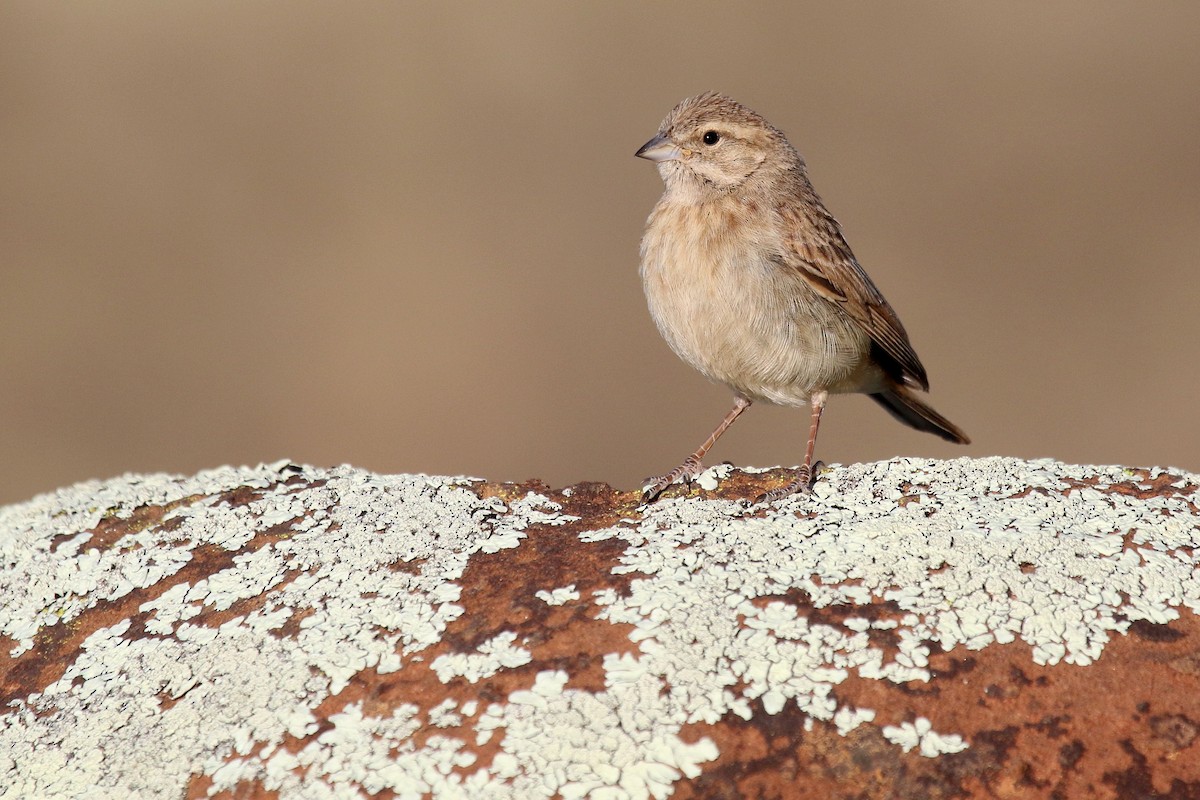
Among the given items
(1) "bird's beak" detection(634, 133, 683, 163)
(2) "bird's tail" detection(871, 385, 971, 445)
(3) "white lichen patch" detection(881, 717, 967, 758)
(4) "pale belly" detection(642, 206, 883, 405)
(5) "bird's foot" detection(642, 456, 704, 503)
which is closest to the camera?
(3) "white lichen patch" detection(881, 717, 967, 758)

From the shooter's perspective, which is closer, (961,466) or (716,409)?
(961,466)

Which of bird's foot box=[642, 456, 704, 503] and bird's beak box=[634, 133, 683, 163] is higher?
bird's beak box=[634, 133, 683, 163]

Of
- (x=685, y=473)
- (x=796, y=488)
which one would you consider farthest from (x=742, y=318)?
(x=796, y=488)

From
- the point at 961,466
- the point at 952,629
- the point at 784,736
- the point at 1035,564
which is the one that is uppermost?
the point at 961,466

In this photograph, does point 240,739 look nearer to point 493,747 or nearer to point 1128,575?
point 493,747

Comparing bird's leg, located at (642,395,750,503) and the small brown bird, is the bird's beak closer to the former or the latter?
the small brown bird

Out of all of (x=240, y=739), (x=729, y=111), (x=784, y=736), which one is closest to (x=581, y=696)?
(x=784, y=736)

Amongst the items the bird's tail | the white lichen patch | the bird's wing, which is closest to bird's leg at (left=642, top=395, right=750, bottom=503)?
the bird's wing
